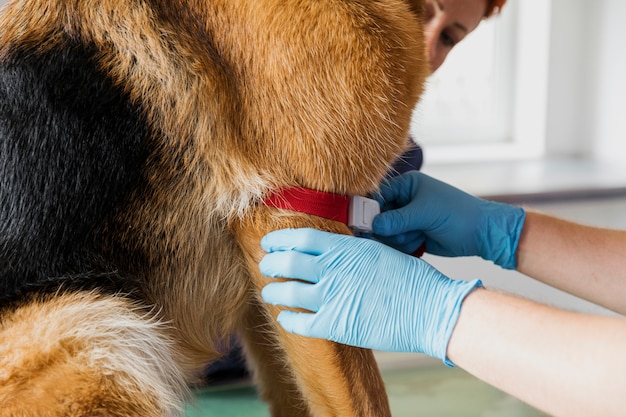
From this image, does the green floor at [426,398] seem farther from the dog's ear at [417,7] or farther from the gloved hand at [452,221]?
the dog's ear at [417,7]

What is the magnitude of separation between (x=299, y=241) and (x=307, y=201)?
50mm

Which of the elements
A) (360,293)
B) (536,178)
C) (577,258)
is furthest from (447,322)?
(536,178)

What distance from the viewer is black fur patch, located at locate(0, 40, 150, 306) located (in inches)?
28.8

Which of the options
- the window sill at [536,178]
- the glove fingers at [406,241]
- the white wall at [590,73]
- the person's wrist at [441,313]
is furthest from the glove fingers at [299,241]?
the white wall at [590,73]

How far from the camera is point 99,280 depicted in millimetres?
756

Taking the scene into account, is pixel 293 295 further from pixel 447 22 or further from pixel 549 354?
pixel 447 22

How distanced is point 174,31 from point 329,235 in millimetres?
311

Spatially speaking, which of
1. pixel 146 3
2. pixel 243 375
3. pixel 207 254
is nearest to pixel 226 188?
pixel 207 254

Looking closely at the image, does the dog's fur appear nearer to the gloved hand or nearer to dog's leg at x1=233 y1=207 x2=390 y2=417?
dog's leg at x1=233 y1=207 x2=390 y2=417

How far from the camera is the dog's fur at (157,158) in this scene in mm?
728

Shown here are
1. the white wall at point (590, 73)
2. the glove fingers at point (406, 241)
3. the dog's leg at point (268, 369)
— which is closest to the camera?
the dog's leg at point (268, 369)

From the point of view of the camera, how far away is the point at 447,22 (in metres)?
1.15

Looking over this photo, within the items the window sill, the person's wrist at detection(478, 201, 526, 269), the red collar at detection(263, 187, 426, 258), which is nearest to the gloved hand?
the person's wrist at detection(478, 201, 526, 269)

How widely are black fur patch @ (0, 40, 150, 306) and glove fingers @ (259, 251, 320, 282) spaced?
0.67ft
